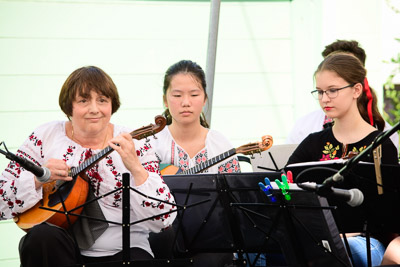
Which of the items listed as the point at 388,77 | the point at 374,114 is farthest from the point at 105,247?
the point at 388,77

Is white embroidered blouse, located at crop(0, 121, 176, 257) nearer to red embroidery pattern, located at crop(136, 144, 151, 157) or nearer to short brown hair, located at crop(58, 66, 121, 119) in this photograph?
red embroidery pattern, located at crop(136, 144, 151, 157)

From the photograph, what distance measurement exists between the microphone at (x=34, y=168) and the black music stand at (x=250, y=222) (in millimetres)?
520

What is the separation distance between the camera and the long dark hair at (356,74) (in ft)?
10.6

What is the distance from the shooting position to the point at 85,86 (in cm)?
279

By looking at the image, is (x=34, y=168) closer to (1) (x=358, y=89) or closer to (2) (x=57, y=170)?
(2) (x=57, y=170)

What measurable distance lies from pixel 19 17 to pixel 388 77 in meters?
3.14

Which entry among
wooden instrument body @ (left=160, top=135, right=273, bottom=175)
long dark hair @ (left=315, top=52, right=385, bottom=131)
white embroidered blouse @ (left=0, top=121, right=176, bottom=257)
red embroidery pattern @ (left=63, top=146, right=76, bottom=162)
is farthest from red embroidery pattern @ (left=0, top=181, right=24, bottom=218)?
long dark hair @ (left=315, top=52, right=385, bottom=131)

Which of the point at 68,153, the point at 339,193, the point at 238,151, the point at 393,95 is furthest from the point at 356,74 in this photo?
the point at 393,95

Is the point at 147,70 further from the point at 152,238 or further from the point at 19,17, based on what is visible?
the point at 152,238

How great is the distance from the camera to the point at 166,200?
2564mm

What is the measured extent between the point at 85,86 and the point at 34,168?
0.53 metres

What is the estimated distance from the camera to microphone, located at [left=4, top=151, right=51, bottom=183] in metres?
2.34

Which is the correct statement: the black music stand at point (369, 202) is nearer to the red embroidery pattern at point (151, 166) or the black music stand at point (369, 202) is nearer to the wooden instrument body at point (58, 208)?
the red embroidery pattern at point (151, 166)

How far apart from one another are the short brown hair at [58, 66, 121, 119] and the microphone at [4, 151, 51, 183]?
1.34 ft
